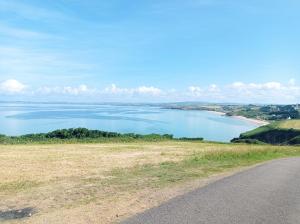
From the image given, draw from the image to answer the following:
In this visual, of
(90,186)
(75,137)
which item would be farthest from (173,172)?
(75,137)

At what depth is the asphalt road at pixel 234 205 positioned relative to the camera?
35.8 feet

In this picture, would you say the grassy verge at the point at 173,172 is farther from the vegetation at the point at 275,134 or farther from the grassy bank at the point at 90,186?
the vegetation at the point at 275,134

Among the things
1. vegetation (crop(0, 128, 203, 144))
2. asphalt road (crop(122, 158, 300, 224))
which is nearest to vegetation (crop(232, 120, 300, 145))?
vegetation (crop(0, 128, 203, 144))

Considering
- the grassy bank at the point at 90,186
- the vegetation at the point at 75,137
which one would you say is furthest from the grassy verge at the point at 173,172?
the vegetation at the point at 75,137

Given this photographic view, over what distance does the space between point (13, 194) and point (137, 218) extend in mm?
5647

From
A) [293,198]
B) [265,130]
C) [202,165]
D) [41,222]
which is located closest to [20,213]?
[41,222]

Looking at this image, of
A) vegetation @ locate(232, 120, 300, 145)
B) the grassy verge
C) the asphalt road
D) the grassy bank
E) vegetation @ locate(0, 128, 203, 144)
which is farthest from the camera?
vegetation @ locate(232, 120, 300, 145)

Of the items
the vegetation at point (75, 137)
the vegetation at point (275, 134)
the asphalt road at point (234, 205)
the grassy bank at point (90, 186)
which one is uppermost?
the asphalt road at point (234, 205)

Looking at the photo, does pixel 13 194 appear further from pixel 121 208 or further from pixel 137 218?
pixel 137 218

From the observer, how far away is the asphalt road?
10914 mm

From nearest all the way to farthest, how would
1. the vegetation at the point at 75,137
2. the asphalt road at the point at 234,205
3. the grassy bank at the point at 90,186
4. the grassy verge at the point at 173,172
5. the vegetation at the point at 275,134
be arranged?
→ the asphalt road at the point at 234,205 < the grassy bank at the point at 90,186 < the grassy verge at the point at 173,172 < the vegetation at the point at 75,137 < the vegetation at the point at 275,134

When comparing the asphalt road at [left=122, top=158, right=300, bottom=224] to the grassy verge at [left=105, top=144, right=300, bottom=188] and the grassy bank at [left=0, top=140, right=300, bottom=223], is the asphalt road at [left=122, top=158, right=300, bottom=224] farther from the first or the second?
the grassy verge at [left=105, top=144, right=300, bottom=188]

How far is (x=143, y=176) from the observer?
18172 mm

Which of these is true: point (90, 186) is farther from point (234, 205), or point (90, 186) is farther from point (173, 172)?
point (234, 205)
